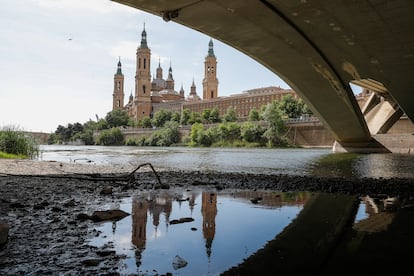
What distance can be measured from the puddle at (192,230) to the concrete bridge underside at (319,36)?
852cm

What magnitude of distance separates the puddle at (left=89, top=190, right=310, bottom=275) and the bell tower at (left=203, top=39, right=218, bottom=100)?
133 m

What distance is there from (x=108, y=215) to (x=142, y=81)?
13652 cm

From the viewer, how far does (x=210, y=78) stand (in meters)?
140

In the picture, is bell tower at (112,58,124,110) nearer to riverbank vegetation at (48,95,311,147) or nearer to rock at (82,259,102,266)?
riverbank vegetation at (48,95,311,147)

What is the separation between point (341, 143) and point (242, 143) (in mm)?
29236

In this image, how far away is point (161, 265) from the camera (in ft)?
10.3

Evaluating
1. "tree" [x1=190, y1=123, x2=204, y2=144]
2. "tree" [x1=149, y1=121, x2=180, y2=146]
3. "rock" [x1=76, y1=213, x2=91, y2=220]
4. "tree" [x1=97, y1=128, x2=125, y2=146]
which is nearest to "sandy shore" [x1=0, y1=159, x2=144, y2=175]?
"rock" [x1=76, y1=213, x2=91, y2=220]

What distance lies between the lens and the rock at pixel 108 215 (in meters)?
4.82

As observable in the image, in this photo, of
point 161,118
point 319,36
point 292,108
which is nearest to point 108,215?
point 319,36

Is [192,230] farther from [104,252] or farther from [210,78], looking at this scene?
[210,78]

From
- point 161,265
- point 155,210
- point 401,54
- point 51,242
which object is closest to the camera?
point 161,265

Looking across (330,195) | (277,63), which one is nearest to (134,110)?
(277,63)

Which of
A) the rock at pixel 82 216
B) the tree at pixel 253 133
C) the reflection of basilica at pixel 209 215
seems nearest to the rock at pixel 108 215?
the rock at pixel 82 216

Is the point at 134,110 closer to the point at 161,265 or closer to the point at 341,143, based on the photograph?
the point at 341,143
